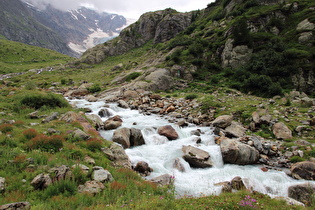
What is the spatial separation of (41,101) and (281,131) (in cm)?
2309

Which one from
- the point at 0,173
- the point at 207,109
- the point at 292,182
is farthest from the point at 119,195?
the point at 207,109

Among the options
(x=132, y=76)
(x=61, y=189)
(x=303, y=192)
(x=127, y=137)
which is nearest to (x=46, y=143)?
(x=61, y=189)

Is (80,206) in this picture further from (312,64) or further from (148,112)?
(312,64)

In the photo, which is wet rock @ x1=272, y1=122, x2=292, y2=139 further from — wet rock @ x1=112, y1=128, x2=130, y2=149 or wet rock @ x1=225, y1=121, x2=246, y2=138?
wet rock @ x1=112, y1=128, x2=130, y2=149

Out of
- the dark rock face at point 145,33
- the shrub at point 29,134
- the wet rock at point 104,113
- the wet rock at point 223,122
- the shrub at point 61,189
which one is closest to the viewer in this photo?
the shrub at point 61,189

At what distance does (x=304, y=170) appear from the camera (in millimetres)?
9141

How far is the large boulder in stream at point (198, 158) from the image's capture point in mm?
10859

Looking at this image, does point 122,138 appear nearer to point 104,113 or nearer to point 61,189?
point 61,189

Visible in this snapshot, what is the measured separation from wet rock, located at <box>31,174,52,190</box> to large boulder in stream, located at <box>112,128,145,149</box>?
7578 mm

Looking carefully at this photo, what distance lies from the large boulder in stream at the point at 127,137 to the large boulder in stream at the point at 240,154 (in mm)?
7084

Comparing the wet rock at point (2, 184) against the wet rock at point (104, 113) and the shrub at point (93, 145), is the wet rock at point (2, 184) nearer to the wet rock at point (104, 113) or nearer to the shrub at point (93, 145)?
the shrub at point (93, 145)

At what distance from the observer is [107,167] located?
7.56 meters

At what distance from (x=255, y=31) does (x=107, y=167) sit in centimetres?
4682

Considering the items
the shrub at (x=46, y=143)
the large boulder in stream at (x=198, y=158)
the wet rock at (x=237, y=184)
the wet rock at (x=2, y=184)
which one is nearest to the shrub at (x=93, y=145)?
the shrub at (x=46, y=143)
